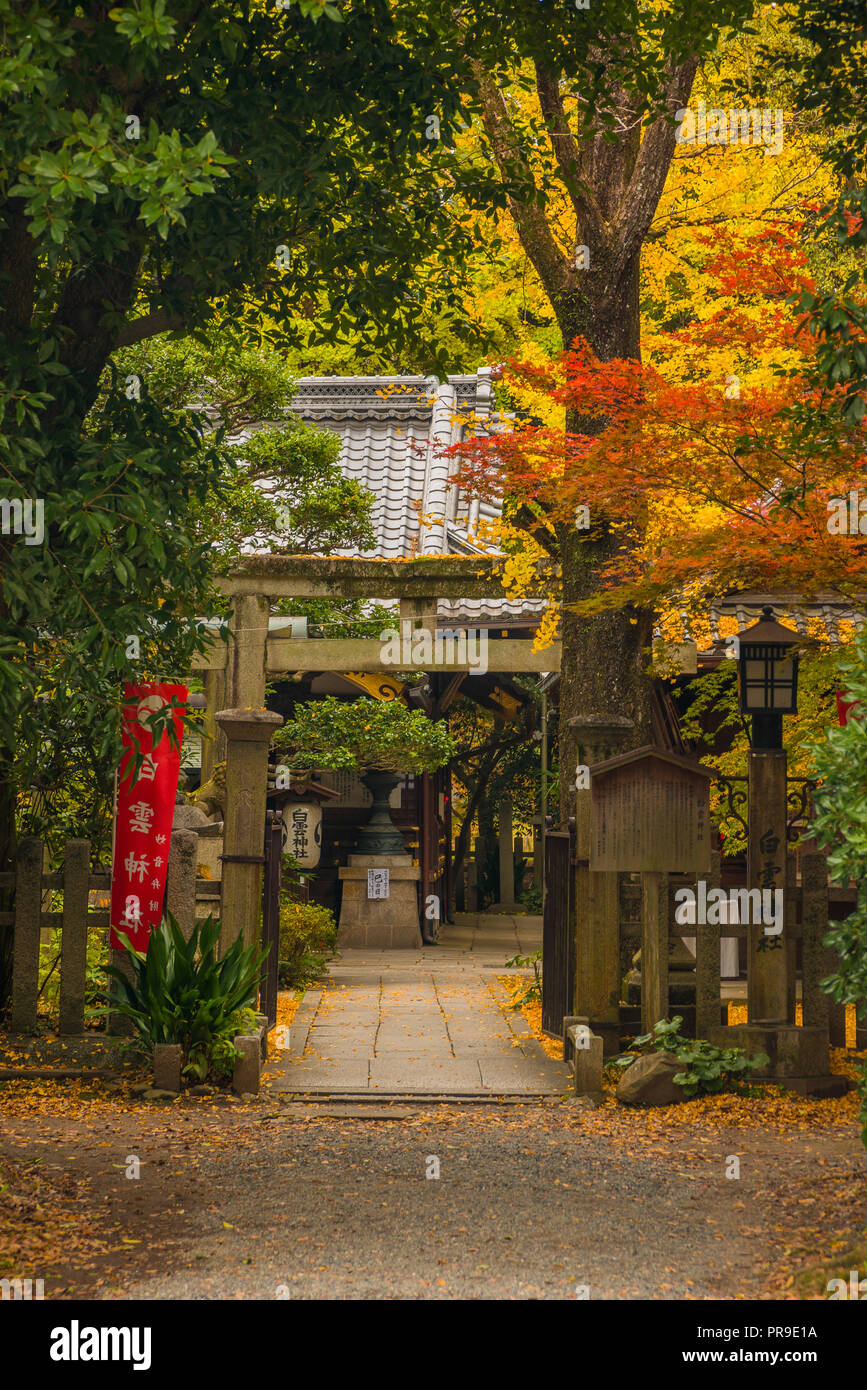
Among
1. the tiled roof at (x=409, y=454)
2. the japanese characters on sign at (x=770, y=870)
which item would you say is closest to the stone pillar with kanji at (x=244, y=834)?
the japanese characters on sign at (x=770, y=870)

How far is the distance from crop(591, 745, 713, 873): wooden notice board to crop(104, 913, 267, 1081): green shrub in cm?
262

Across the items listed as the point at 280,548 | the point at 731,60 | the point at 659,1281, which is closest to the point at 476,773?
the point at 280,548

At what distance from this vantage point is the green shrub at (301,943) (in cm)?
1298

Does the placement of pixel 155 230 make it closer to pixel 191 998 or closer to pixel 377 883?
pixel 191 998

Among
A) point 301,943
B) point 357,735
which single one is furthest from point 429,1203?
point 357,735

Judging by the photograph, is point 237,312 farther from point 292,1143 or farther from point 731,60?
point 731,60

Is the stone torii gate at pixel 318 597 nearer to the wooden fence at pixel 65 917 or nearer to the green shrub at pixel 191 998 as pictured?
the wooden fence at pixel 65 917

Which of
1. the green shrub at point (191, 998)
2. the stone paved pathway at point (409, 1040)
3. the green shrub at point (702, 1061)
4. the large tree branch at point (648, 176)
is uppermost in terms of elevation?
the large tree branch at point (648, 176)

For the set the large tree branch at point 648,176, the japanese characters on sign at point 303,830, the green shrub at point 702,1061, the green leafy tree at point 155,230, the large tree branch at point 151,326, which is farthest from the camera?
the japanese characters on sign at point 303,830

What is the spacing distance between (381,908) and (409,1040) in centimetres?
755

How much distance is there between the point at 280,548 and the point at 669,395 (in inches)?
297

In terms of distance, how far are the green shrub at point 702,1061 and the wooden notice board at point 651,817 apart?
1.11m

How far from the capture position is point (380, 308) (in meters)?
7.46

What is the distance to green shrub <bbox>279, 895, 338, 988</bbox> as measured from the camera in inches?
511
